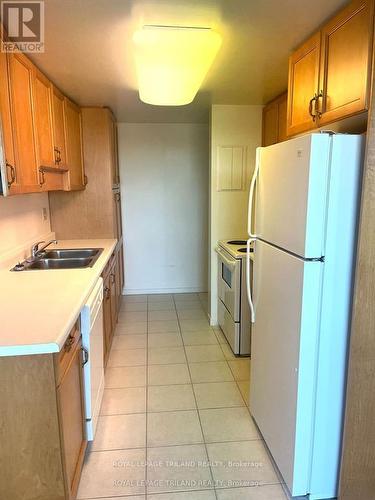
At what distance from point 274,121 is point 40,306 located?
2.45m

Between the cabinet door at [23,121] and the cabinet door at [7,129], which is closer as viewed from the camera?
the cabinet door at [7,129]

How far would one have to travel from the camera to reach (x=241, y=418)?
2.28 meters

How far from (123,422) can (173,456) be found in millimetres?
429

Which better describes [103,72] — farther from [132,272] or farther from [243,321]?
[132,272]

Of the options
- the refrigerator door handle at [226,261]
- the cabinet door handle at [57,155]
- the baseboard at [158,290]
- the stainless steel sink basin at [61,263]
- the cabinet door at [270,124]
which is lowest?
the baseboard at [158,290]

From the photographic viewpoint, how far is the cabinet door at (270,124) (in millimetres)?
3060

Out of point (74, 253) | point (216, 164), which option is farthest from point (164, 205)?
point (74, 253)

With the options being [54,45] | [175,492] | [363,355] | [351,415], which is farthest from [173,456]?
[54,45]

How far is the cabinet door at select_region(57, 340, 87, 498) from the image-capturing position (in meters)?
1.45

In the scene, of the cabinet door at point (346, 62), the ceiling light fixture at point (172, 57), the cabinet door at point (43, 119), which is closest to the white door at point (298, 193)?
the cabinet door at point (346, 62)

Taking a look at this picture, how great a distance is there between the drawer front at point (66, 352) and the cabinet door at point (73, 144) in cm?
162

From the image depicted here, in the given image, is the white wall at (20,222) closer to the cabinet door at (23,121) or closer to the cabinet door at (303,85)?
the cabinet door at (23,121)

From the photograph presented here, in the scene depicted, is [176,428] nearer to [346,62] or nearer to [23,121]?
[23,121]

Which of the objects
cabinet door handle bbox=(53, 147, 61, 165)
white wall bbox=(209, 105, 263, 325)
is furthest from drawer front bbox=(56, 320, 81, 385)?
white wall bbox=(209, 105, 263, 325)
